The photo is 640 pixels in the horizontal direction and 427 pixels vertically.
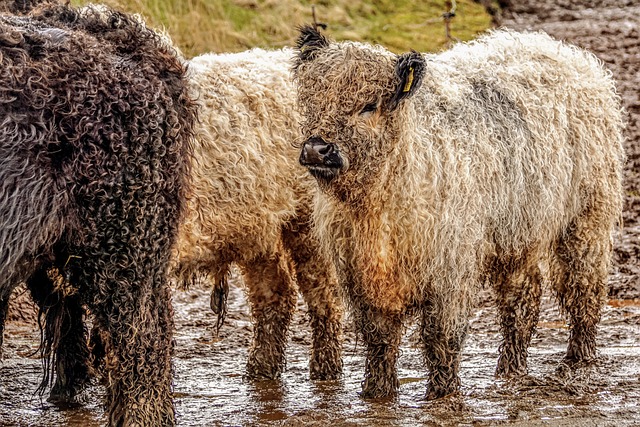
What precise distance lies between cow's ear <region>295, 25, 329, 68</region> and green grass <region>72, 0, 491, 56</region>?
4.67 metres

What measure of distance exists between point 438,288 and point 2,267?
278cm

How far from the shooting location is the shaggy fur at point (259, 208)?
6.88 metres

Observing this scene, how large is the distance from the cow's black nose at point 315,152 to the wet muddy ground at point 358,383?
1413 mm

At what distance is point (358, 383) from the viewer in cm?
719

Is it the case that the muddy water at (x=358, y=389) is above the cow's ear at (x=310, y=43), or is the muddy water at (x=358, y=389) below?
below

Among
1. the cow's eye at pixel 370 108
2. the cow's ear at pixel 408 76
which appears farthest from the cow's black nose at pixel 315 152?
the cow's ear at pixel 408 76

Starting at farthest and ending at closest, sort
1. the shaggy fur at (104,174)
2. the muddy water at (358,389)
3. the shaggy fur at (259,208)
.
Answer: the shaggy fur at (259,208)
the muddy water at (358,389)
the shaggy fur at (104,174)

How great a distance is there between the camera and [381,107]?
623cm

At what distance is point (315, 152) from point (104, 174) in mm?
1455

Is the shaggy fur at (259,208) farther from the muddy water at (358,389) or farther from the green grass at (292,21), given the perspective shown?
the green grass at (292,21)

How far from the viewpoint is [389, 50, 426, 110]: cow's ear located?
6.14m

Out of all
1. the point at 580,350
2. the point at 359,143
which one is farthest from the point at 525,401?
the point at 359,143

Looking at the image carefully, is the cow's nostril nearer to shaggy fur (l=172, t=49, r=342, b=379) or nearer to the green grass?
shaggy fur (l=172, t=49, r=342, b=379)

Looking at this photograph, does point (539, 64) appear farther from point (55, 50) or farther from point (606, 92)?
point (55, 50)
